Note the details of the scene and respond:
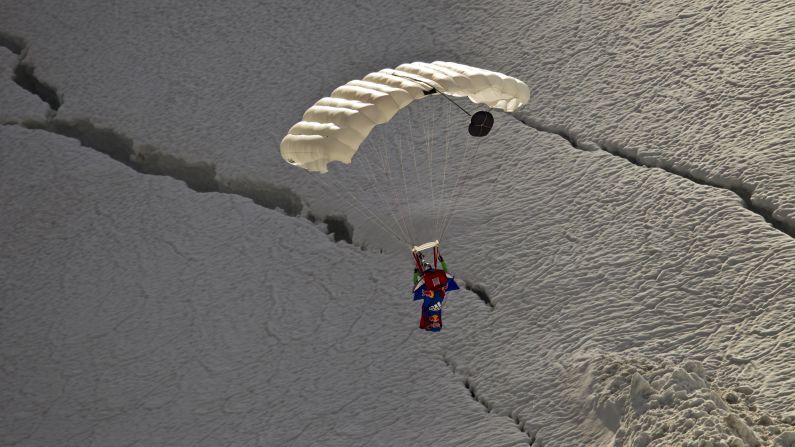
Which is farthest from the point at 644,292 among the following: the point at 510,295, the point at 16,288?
the point at 16,288

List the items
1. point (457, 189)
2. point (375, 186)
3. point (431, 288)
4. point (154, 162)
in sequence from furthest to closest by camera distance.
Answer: point (154, 162), point (375, 186), point (457, 189), point (431, 288)

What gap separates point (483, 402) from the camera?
591cm

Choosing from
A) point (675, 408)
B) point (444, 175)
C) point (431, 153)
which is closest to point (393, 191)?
point (444, 175)

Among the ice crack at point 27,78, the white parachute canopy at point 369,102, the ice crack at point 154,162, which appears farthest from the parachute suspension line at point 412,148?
the ice crack at point 27,78

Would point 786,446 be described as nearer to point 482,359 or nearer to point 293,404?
point 482,359

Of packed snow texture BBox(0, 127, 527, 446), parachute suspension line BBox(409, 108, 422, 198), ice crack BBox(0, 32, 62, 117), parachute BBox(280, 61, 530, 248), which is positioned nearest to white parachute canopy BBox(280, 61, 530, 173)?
parachute BBox(280, 61, 530, 248)

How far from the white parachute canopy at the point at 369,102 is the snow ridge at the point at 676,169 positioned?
4.25ft

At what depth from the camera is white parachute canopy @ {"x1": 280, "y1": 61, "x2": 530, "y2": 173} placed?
18.0ft

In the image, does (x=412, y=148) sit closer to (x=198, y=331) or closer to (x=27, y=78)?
Result: (x=198, y=331)

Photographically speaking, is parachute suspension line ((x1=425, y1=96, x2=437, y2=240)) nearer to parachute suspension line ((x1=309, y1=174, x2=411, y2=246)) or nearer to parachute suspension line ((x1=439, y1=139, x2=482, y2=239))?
parachute suspension line ((x1=439, y1=139, x2=482, y2=239))

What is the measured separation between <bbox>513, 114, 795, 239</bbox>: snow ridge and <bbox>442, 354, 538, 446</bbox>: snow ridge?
1.76m

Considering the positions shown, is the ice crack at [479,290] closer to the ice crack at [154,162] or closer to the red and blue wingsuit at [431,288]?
the red and blue wingsuit at [431,288]

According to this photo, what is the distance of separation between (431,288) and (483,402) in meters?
0.68

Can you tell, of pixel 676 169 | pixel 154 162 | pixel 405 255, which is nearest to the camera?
pixel 676 169
